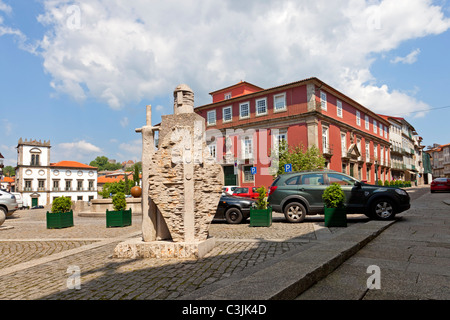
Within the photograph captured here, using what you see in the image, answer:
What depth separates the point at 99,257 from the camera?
5.32 m

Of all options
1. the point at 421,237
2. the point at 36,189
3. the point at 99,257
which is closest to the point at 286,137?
the point at 421,237

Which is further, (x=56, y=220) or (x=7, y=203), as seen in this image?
(x=7, y=203)

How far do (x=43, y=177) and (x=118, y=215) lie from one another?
2501 inches

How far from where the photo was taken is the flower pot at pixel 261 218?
9.18 metres

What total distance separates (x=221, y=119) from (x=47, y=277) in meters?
30.9

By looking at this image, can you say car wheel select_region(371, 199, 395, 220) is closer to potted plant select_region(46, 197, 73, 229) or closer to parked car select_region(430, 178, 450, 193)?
potted plant select_region(46, 197, 73, 229)

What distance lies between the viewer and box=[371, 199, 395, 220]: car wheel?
917 cm

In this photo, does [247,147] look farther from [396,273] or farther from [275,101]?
[396,273]

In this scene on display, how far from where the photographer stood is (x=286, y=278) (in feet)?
10.0

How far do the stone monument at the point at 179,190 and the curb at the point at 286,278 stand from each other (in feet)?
5.71

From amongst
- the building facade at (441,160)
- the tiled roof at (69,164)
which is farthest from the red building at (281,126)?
the building facade at (441,160)

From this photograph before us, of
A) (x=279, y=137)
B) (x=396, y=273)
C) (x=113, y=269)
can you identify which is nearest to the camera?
(x=396, y=273)

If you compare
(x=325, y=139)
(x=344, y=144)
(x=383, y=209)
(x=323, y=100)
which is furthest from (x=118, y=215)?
(x=344, y=144)
